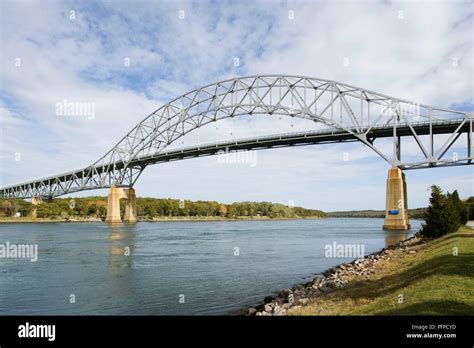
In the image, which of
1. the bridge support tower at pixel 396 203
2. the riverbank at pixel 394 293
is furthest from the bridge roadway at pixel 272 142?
the riverbank at pixel 394 293

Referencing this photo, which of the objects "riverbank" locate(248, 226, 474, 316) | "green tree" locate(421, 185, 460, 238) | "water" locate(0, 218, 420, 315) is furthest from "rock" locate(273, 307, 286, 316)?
"green tree" locate(421, 185, 460, 238)

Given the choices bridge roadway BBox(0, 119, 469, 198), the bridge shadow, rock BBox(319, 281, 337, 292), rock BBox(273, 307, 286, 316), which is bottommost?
rock BBox(319, 281, 337, 292)

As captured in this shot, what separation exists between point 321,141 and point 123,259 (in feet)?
165

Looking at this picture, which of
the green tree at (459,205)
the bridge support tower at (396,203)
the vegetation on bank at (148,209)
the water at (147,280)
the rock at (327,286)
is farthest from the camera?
the vegetation on bank at (148,209)

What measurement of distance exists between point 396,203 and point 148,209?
88.2 meters

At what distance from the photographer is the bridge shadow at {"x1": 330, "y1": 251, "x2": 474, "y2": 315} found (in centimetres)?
765

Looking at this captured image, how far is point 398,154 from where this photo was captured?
57.2 meters

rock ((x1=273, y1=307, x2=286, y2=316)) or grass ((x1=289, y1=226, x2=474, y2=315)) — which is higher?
grass ((x1=289, y1=226, x2=474, y2=315))

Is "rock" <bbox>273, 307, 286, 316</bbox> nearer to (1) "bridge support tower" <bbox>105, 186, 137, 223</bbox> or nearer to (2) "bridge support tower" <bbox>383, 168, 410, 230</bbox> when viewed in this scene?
(2) "bridge support tower" <bbox>383, 168, 410, 230</bbox>

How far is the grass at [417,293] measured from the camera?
7873 millimetres

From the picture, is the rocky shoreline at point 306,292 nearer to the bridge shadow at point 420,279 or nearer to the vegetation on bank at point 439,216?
the bridge shadow at point 420,279

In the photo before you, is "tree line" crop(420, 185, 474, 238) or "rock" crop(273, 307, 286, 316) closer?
"rock" crop(273, 307, 286, 316)

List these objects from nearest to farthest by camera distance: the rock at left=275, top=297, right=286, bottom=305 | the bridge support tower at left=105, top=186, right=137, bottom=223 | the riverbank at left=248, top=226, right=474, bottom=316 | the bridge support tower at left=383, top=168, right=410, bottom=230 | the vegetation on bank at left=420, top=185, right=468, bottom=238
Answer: the riverbank at left=248, top=226, right=474, bottom=316 < the rock at left=275, top=297, right=286, bottom=305 < the vegetation on bank at left=420, top=185, right=468, bottom=238 < the bridge support tower at left=383, top=168, right=410, bottom=230 < the bridge support tower at left=105, top=186, right=137, bottom=223
